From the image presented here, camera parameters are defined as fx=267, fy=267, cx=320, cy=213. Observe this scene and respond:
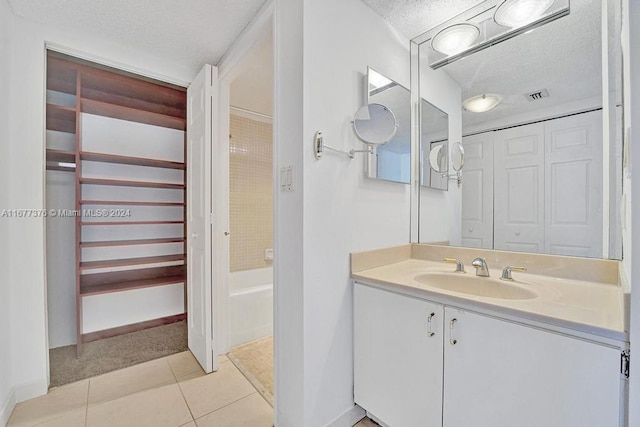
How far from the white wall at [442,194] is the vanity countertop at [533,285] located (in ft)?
0.37

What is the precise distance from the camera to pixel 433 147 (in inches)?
70.6

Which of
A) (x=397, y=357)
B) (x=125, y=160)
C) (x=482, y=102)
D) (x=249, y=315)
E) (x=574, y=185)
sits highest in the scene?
(x=482, y=102)

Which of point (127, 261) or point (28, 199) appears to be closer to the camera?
point (28, 199)

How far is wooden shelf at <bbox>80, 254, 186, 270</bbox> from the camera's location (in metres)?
2.21

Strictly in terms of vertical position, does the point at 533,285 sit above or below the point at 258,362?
above

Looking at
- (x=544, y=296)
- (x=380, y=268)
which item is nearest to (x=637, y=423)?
(x=544, y=296)

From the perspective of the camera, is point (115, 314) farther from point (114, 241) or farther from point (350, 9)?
point (350, 9)

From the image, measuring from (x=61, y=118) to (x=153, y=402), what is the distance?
2.17 metres

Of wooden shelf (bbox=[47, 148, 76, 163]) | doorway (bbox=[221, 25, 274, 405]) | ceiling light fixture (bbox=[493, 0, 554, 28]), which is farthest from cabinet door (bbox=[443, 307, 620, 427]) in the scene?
wooden shelf (bbox=[47, 148, 76, 163])

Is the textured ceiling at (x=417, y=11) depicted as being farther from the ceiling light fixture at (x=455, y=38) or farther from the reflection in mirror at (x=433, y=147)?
the reflection in mirror at (x=433, y=147)

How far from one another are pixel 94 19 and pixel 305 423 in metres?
2.48

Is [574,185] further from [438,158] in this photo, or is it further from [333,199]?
[333,199]

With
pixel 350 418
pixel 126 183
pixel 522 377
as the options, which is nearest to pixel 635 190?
pixel 522 377

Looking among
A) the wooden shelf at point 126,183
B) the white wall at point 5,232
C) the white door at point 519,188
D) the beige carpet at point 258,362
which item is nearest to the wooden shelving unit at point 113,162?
the wooden shelf at point 126,183
